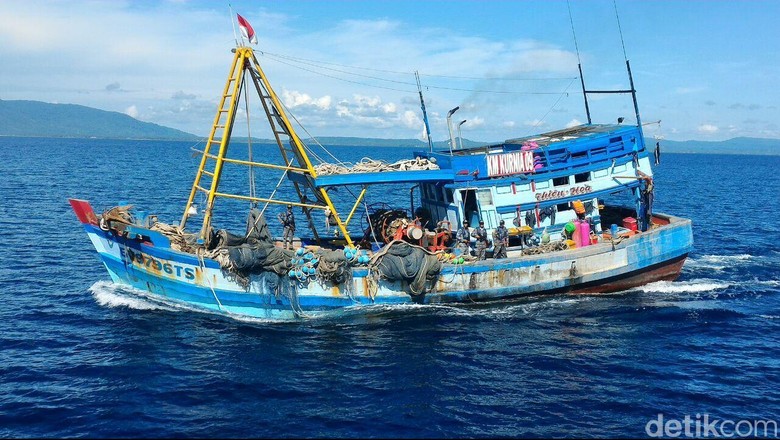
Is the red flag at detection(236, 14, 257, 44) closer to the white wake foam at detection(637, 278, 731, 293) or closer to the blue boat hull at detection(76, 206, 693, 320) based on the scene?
the blue boat hull at detection(76, 206, 693, 320)

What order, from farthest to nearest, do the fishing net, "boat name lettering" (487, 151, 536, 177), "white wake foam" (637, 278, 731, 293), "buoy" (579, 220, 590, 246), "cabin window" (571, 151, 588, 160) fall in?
1. "white wake foam" (637, 278, 731, 293)
2. "cabin window" (571, 151, 588, 160)
3. "boat name lettering" (487, 151, 536, 177)
4. "buoy" (579, 220, 590, 246)
5. the fishing net

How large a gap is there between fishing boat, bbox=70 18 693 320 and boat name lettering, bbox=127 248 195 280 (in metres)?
0.05

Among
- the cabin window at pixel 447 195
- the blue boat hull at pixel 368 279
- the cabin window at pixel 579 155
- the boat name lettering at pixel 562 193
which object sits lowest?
the blue boat hull at pixel 368 279

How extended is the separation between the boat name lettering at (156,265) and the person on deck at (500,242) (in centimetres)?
1039

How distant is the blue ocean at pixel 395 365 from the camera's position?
1400 centimetres

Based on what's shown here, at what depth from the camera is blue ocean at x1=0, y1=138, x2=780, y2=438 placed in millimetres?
14000

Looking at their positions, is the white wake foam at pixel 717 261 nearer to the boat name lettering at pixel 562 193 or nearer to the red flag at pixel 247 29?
the boat name lettering at pixel 562 193

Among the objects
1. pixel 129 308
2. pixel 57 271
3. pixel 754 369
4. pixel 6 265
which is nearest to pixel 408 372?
pixel 754 369

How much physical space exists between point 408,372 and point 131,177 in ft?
218

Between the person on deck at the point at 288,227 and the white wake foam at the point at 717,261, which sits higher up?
the person on deck at the point at 288,227

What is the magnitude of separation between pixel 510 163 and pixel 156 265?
13.1 m

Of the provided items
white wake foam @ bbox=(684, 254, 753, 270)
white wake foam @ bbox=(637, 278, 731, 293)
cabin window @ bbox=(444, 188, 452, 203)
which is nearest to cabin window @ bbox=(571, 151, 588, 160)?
cabin window @ bbox=(444, 188, 452, 203)

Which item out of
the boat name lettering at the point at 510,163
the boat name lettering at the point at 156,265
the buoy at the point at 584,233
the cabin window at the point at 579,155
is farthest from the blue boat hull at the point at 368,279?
the cabin window at the point at 579,155

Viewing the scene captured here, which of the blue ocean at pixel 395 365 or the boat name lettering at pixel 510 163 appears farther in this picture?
the boat name lettering at pixel 510 163
